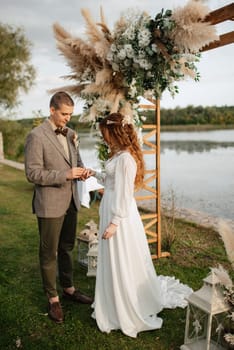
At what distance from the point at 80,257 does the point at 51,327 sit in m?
1.41

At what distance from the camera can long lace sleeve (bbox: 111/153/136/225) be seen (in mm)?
2566

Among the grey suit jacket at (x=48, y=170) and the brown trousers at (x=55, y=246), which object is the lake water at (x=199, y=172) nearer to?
the grey suit jacket at (x=48, y=170)

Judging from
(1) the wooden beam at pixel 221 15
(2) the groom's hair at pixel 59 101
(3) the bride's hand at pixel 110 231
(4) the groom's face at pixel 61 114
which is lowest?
(3) the bride's hand at pixel 110 231

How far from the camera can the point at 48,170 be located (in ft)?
9.32

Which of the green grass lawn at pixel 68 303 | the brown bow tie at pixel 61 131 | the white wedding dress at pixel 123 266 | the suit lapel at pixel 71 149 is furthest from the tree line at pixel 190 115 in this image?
the white wedding dress at pixel 123 266

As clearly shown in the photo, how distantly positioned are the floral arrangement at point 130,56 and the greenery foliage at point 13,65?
723 inches

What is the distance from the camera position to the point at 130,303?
2.69m

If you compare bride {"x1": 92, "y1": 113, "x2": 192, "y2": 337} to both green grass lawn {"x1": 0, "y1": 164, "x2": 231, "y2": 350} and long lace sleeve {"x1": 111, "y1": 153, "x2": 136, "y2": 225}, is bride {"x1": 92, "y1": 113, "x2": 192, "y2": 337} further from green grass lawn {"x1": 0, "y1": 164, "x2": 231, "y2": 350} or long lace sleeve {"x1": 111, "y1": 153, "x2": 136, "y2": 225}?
green grass lawn {"x1": 0, "y1": 164, "x2": 231, "y2": 350}

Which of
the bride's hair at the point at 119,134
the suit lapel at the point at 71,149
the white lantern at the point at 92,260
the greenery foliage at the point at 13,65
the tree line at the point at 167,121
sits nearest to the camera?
the bride's hair at the point at 119,134

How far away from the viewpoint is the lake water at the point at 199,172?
7.57 metres

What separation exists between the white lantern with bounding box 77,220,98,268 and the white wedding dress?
4.24ft

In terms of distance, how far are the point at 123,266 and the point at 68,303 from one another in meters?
1.02

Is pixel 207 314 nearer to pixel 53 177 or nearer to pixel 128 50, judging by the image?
pixel 53 177

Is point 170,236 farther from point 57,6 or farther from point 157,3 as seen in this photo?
point 57,6
